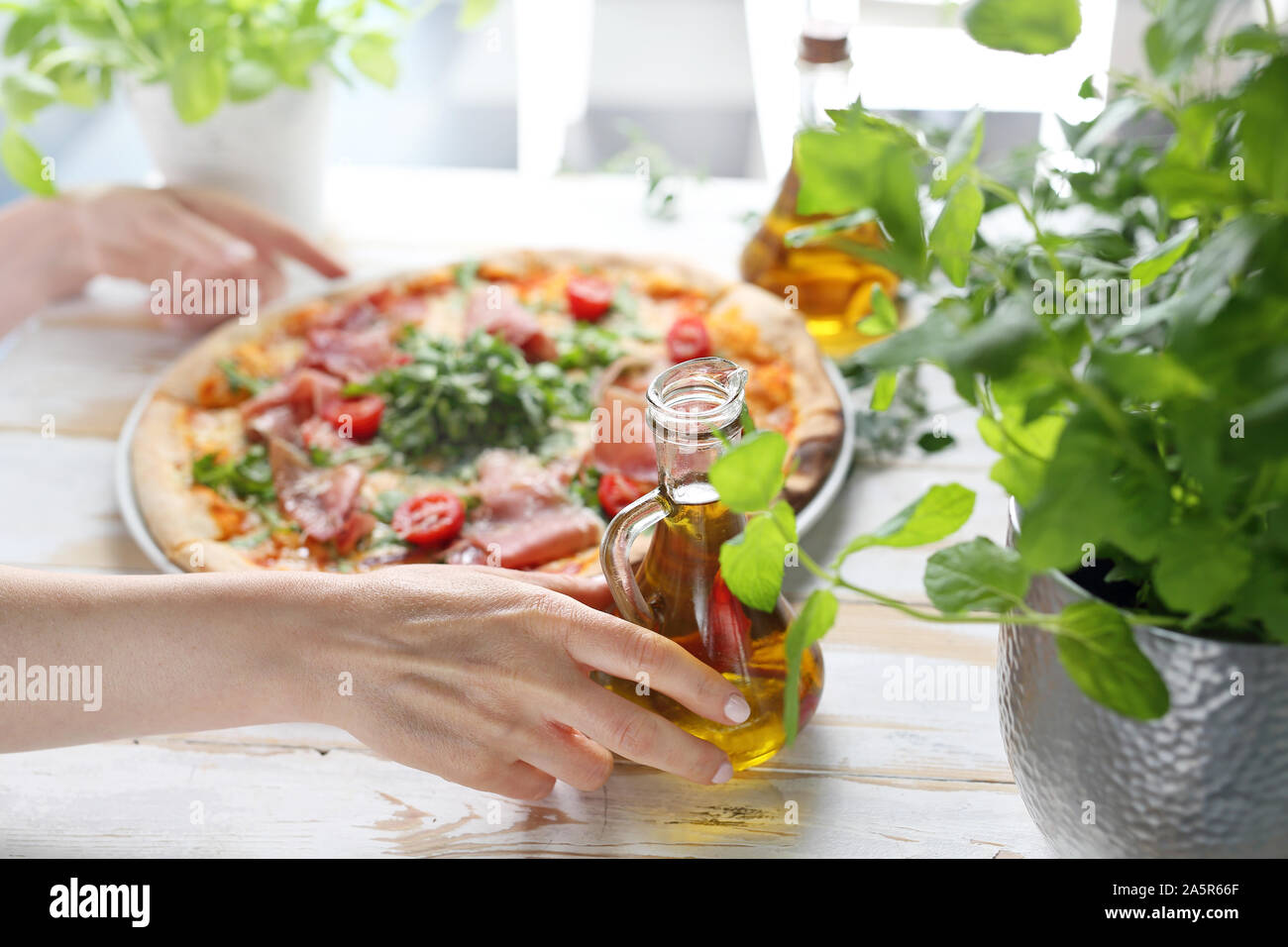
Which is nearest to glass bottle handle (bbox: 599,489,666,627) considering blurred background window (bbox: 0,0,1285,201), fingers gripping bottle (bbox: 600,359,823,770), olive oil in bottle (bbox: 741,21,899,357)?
fingers gripping bottle (bbox: 600,359,823,770)

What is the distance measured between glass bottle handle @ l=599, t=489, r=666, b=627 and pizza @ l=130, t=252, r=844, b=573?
0.26 m

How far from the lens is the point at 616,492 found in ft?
3.58

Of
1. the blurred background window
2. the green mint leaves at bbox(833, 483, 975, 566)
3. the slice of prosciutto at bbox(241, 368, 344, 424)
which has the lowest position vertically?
the green mint leaves at bbox(833, 483, 975, 566)

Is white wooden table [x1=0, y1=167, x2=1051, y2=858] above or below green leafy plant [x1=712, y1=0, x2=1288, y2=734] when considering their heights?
below

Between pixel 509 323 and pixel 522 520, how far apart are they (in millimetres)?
333

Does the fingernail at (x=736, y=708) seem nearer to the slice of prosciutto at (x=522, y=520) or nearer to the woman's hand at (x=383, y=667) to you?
the woman's hand at (x=383, y=667)

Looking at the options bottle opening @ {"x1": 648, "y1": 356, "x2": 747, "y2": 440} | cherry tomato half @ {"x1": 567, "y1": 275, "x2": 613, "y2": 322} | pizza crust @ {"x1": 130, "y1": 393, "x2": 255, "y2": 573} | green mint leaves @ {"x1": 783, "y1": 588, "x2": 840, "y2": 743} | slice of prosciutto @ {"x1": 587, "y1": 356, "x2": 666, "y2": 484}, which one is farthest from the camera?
cherry tomato half @ {"x1": 567, "y1": 275, "x2": 613, "y2": 322}

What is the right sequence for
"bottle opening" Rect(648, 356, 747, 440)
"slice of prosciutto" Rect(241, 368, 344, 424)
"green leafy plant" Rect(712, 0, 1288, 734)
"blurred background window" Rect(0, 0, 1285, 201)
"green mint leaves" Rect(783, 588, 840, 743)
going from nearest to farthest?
1. "green leafy plant" Rect(712, 0, 1288, 734)
2. "green mint leaves" Rect(783, 588, 840, 743)
3. "bottle opening" Rect(648, 356, 747, 440)
4. "slice of prosciutto" Rect(241, 368, 344, 424)
5. "blurred background window" Rect(0, 0, 1285, 201)

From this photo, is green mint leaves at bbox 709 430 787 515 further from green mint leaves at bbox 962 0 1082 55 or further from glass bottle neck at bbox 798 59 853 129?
glass bottle neck at bbox 798 59 853 129

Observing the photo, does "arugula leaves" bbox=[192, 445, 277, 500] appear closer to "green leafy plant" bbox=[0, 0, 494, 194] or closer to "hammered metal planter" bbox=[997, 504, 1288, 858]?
"green leafy plant" bbox=[0, 0, 494, 194]

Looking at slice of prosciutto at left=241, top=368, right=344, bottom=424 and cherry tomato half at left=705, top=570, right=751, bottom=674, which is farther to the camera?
slice of prosciutto at left=241, top=368, right=344, bottom=424

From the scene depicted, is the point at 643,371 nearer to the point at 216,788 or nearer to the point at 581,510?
the point at 581,510

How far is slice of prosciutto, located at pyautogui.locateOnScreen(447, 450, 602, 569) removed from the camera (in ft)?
3.42

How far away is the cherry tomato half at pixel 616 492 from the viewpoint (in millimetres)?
1088
